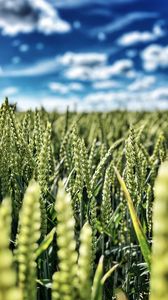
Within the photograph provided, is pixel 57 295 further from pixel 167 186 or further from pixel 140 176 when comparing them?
pixel 140 176

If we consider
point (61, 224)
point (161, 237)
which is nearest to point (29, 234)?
point (61, 224)

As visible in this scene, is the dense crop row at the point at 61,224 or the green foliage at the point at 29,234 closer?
the dense crop row at the point at 61,224

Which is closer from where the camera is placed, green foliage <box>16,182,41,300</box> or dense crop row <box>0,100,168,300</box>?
dense crop row <box>0,100,168,300</box>

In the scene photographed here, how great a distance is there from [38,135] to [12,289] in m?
1.27

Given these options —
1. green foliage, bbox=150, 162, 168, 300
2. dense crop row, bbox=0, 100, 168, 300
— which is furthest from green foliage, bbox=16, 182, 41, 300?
green foliage, bbox=150, 162, 168, 300

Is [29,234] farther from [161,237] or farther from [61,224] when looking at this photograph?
[161,237]

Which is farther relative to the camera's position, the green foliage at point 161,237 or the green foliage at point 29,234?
the green foliage at point 29,234

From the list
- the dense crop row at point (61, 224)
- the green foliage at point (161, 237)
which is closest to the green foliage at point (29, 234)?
the dense crop row at point (61, 224)

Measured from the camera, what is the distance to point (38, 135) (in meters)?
1.73

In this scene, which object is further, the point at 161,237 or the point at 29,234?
the point at 29,234

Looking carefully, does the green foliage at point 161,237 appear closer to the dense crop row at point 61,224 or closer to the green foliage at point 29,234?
the dense crop row at point 61,224

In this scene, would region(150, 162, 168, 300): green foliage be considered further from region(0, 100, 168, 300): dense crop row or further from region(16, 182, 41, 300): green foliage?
region(16, 182, 41, 300): green foliage

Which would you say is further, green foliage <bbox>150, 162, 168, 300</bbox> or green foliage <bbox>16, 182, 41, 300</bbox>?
green foliage <bbox>16, 182, 41, 300</bbox>

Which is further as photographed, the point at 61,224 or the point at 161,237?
the point at 61,224
